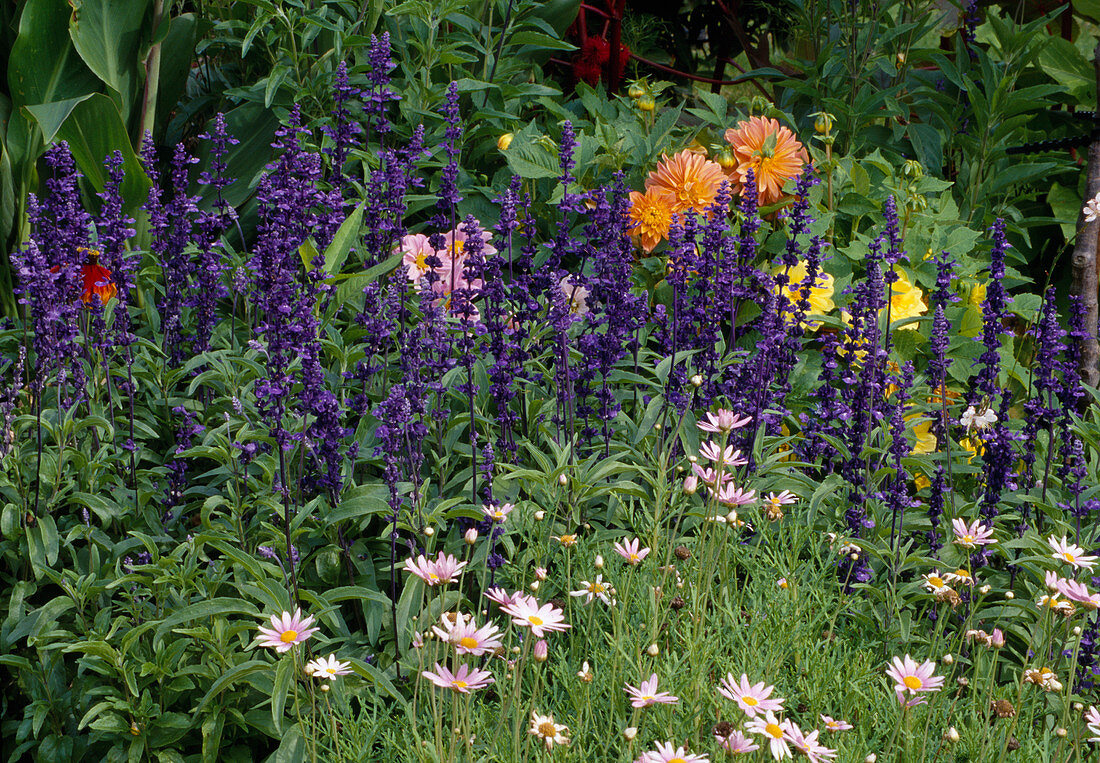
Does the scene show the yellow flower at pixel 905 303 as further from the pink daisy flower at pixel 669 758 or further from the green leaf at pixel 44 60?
the green leaf at pixel 44 60

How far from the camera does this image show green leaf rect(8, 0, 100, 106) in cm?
330

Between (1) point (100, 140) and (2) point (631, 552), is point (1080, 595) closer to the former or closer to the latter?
(2) point (631, 552)

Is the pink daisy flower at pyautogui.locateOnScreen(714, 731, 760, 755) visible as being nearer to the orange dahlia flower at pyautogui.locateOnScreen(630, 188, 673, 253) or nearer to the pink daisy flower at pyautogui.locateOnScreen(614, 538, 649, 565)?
the pink daisy flower at pyautogui.locateOnScreen(614, 538, 649, 565)

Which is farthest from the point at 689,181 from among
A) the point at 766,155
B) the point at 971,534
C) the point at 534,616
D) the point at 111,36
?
the point at 111,36

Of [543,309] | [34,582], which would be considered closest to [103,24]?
[543,309]

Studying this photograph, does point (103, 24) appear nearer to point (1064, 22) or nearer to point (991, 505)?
point (991, 505)

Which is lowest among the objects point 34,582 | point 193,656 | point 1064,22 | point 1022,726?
point 1022,726

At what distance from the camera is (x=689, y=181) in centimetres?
308

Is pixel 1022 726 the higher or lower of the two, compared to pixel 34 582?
lower

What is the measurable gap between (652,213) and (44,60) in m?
2.16

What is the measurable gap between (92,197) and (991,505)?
3010 millimetres

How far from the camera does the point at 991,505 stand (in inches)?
87.8

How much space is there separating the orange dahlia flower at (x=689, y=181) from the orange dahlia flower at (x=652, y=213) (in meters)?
0.02

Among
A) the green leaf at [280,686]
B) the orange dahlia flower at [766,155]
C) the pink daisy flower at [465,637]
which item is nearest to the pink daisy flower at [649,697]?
the pink daisy flower at [465,637]
